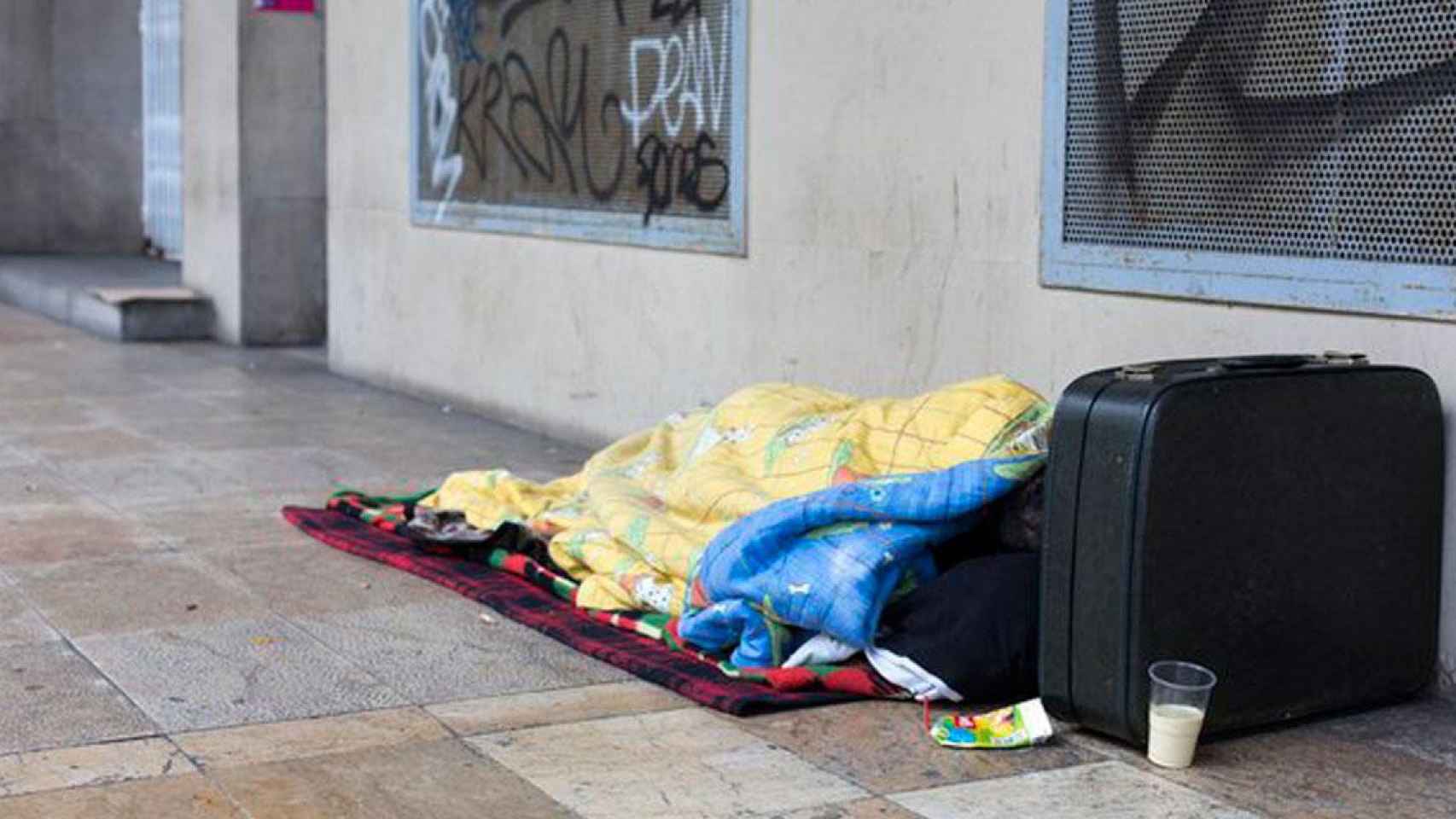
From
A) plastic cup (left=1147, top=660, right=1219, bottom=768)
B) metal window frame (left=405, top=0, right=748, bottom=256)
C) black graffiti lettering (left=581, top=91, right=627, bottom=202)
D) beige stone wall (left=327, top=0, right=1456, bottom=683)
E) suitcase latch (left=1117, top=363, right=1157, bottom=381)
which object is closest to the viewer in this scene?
plastic cup (left=1147, top=660, right=1219, bottom=768)

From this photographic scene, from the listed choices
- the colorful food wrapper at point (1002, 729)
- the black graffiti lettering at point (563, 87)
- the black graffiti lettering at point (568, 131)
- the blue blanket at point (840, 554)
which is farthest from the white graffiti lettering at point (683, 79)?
the colorful food wrapper at point (1002, 729)

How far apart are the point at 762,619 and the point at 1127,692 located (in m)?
1.02

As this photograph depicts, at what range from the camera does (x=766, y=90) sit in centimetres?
745

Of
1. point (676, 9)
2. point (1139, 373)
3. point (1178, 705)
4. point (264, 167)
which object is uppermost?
point (676, 9)

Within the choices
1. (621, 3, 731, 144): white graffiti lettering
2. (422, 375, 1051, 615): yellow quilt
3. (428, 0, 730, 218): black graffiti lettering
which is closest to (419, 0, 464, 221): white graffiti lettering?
(428, 0, 730, 218): black graffiti lettering

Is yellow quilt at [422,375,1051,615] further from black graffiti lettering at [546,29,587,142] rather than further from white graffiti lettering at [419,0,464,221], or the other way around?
white graffiti lettering at [419,0,464,221]

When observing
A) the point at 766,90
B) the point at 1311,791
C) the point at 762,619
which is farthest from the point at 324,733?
the point at 766,90

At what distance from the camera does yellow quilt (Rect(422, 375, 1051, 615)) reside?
5410 millimetres

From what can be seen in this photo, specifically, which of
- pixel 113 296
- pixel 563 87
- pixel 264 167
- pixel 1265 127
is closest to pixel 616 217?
pixel 563 87

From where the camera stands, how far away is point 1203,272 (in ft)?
18.2

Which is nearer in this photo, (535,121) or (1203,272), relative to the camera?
(1203,272)

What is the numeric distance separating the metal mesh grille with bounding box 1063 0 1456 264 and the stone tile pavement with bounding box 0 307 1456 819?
47.2 inches

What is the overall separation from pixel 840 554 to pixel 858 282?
7.20ft

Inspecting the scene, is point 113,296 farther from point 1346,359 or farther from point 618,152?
point 1346,359
